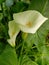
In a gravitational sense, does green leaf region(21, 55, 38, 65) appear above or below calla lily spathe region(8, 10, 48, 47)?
below

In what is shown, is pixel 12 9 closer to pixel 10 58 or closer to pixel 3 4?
pixel 3 4

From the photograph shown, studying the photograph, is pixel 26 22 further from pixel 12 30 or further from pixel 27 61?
pixel 27 61

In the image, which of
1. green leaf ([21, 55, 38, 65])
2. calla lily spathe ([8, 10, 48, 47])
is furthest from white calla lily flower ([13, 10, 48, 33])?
green leaf ([21, 55, 38, 65])

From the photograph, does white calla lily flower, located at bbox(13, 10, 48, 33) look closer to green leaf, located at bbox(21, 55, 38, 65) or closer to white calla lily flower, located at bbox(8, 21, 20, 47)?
white calla lily flower, located at bbox(8, 21, 20, 47)

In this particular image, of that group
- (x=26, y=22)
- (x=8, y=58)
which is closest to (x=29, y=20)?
(x=26, y=22)

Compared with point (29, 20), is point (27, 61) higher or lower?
lower

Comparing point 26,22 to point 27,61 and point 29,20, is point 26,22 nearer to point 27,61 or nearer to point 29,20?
point 29,20

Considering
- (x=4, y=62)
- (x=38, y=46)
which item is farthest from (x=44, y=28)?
(x=4, y=62)
